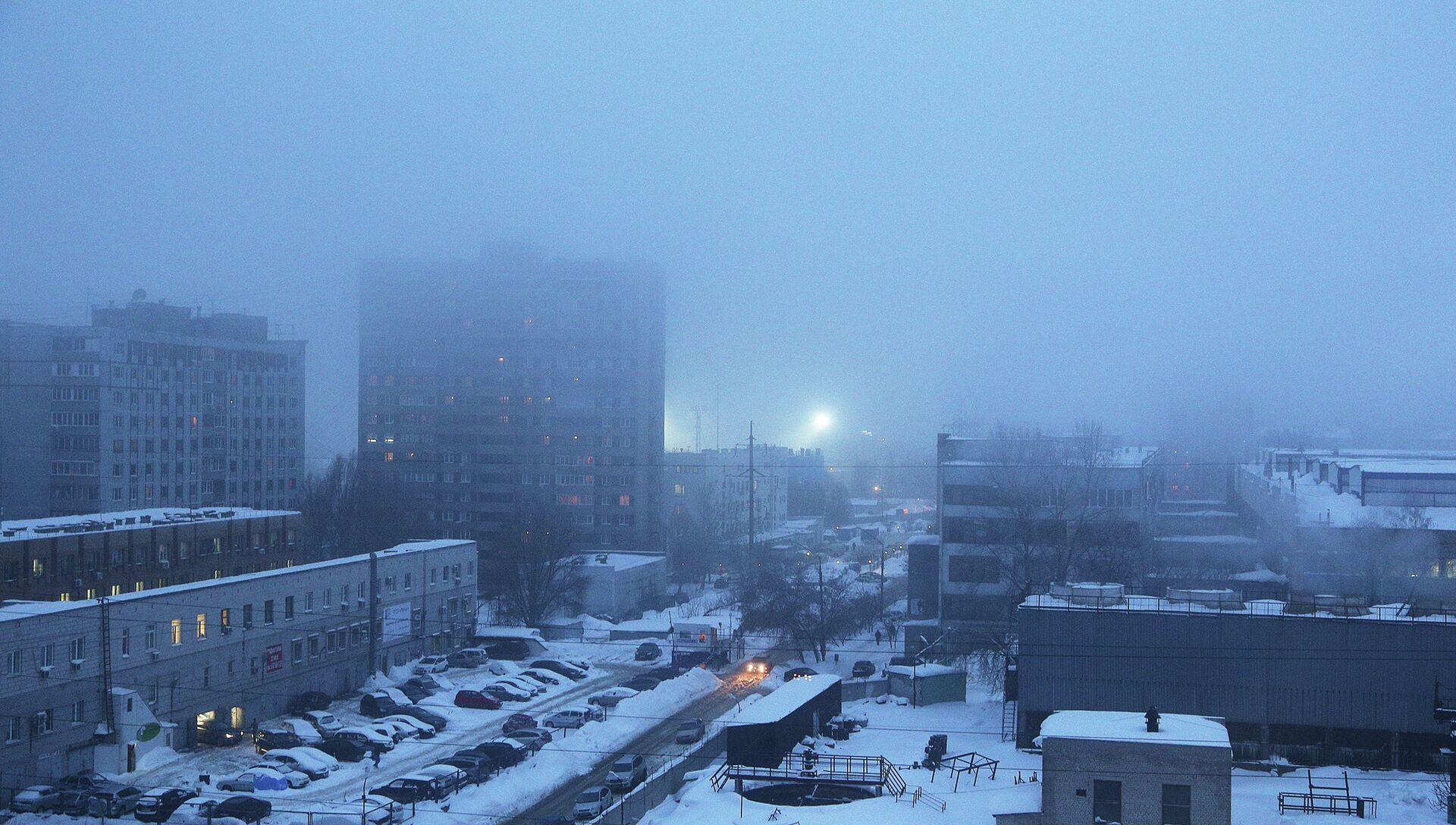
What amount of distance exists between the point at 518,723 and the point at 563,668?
3788 mm

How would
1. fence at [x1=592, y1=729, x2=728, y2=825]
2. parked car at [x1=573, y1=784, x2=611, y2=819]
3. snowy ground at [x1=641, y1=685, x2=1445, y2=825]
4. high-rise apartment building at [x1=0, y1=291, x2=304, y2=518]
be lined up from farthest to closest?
high-rise apartment building at [x1=0, y1=291, x2=304, y2=518], parked car at [x1=573, y1=784, x2=611, y2=819], fence at [x1=592, y1=729, x2=728, y2=825], snowy ground at [x1=641, y1=685, x2=1445, y2=825]

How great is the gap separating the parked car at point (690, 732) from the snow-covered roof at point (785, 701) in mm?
1430

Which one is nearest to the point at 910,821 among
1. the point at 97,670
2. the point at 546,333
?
the point at 97,670

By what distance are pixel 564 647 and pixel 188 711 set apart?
7.74 metres

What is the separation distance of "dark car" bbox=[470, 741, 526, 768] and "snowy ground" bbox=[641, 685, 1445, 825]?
268 cm

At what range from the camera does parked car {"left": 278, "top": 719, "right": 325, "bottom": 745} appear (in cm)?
1276

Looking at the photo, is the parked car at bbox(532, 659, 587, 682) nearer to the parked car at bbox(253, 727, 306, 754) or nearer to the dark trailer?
the parked car at bbox(253, 727, 306, 754)

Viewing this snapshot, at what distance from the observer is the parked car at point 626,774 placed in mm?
10883

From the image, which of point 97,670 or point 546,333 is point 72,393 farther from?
point 97,670

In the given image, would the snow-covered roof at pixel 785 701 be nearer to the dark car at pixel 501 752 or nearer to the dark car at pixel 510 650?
the dark car at pixel 501 752

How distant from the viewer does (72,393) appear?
2647 cm

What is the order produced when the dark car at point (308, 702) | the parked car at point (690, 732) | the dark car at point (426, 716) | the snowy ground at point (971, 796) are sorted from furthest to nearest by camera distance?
the dark car at point (308, 702), the dark car at point (426, 716), the parked car at point (690, 732), the snowy ground at point (971, 796)

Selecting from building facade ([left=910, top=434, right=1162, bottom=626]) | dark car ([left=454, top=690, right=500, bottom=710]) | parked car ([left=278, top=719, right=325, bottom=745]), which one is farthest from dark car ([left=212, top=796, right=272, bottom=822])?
building facade ([left=910, top=434, right=1162, bottom=626])

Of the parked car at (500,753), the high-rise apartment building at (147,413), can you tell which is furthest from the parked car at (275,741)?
the high-rise apartment building at (147,413)
